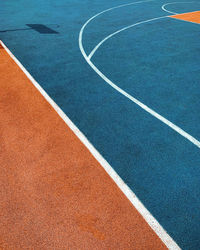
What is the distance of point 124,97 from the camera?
717cm

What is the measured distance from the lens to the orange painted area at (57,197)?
371 cm

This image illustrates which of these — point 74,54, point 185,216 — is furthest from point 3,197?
point 74,54

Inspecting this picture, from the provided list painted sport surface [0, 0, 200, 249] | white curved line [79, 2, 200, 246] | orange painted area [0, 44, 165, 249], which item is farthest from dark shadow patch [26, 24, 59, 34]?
orange painted area [0, 44, 165, 249]

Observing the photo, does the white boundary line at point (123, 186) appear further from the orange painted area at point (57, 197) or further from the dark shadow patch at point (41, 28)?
the dark shadow patch at point (41, 28)

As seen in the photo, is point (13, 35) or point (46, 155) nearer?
point (46, 155)

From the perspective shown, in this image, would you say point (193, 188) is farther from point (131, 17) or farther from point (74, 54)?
point (131, 17)

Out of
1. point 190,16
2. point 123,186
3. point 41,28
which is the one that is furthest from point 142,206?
point 190,16

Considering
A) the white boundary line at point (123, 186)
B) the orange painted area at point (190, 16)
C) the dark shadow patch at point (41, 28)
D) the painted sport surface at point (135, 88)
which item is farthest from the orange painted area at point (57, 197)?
the orange painted area at point (190, 16)

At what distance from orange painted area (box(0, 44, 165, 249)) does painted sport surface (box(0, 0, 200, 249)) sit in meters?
0.43

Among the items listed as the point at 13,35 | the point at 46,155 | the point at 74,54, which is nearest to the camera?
the point at 46,155

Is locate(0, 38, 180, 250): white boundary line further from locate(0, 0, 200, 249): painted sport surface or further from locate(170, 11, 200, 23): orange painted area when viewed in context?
locate(170, 11, 200, 23): orange painted area

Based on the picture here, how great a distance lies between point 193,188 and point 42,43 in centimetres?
959

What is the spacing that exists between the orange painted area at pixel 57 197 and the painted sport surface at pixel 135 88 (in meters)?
0.43

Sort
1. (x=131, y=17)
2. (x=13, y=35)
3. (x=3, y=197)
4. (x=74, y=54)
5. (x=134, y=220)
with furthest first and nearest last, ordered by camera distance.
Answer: (x=131, y=17) → (x=13, y=35) → (x=74, y=54) → (x=3, y=197) → (x=134, y=220)
